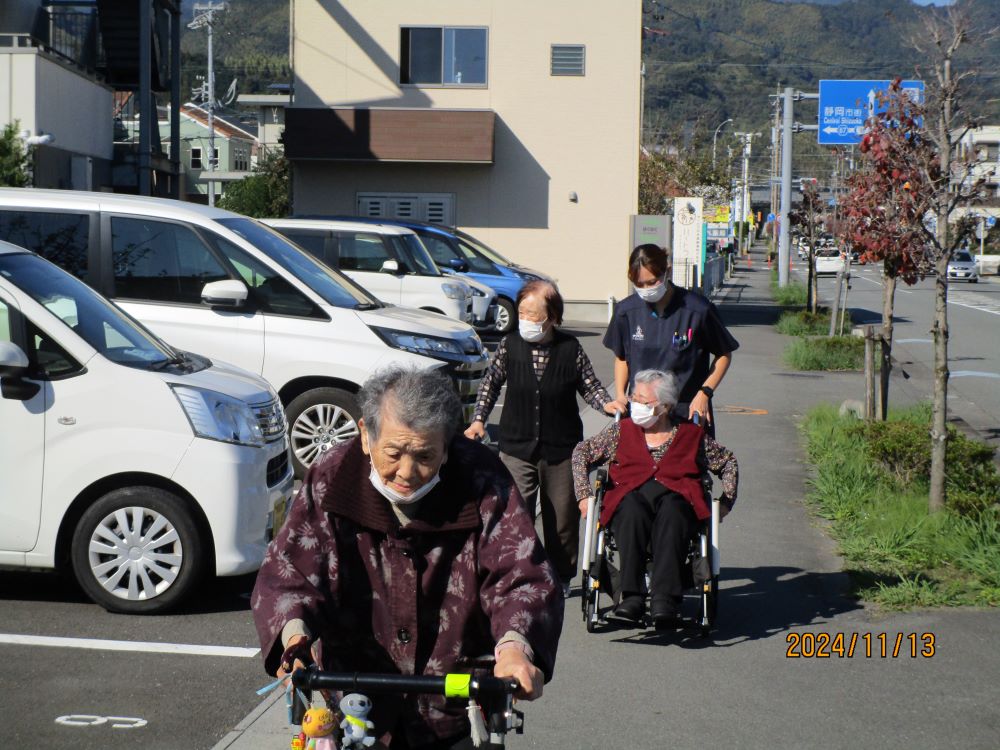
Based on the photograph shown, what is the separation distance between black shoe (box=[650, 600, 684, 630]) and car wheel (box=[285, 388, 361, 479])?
4093 mm

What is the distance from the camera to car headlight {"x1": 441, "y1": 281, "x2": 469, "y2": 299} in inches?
706

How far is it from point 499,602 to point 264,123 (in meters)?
86.4

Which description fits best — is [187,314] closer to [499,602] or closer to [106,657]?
[106,657]

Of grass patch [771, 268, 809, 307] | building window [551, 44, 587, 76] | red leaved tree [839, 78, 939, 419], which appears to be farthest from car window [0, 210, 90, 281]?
grass patch [771, 268, 809, 307]

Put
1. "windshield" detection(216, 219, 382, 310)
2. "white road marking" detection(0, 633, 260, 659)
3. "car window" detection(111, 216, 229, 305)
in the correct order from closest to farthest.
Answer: "white road marking" detection(0, 633, 260, 659)
"car window" detection(111, 216, 229, 305)
"windshield" detection(216, 219, 382, 310)

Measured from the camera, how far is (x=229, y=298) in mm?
9586

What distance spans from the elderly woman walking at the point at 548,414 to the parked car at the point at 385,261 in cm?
975

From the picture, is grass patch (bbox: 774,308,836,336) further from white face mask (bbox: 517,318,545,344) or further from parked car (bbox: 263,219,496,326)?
white face mask (bbox: 517,318,545,344)

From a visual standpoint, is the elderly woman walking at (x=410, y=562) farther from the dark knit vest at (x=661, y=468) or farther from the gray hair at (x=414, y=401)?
the dark knit vest at (x=661, y=468)

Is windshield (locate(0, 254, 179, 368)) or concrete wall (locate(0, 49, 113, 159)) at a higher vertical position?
concrete wall (locate(0, 49, 113, 159))

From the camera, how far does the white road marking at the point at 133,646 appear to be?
6.10 metres

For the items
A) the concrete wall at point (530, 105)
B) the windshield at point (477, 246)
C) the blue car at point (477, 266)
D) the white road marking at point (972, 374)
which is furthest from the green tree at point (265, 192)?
the white road marking at point (972, 374)

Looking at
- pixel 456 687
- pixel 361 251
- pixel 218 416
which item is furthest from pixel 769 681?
pixel 361 251

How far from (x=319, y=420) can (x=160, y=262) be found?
1682mm
